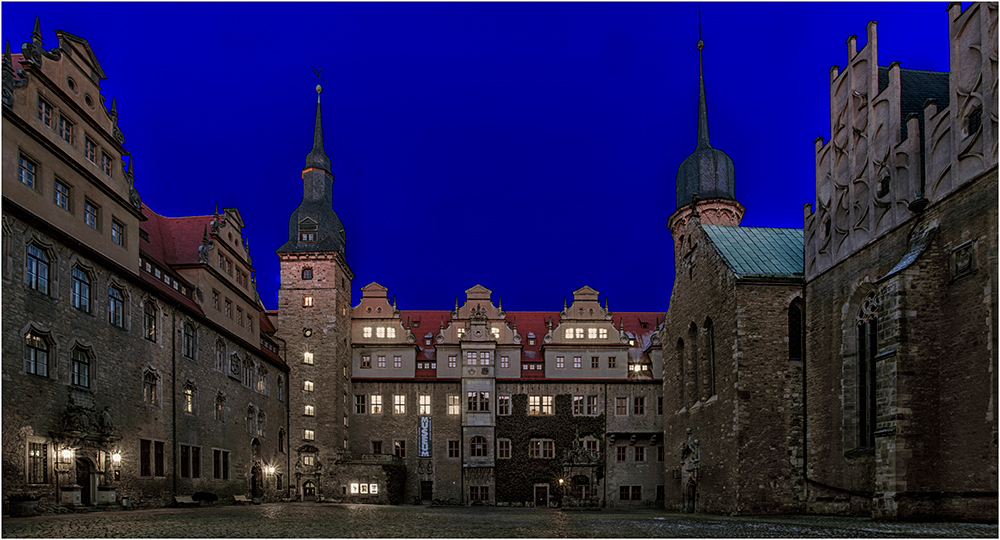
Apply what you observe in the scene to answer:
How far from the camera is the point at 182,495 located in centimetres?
2914

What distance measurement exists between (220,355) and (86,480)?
1157 cm

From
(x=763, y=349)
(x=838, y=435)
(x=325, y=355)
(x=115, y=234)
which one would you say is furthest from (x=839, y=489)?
(x=325, y=355)

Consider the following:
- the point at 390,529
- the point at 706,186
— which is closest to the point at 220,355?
the point at 390,529

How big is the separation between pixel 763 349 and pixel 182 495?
67.5 feet

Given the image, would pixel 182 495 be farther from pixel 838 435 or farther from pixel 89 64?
pixel 838 435

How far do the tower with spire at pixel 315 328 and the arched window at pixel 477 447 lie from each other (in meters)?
7.26

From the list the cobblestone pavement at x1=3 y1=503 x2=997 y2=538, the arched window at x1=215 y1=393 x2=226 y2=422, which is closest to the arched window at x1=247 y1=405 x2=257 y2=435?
the arched window at x1=215 y1=393 x2=226 y2=422

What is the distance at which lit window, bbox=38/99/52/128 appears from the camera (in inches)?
883

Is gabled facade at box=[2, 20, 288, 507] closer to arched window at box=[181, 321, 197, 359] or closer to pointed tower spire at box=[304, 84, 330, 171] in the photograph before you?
arched window at box=[181, 321, 197, 359]

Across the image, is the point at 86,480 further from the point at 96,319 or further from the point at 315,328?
the point at 315,328

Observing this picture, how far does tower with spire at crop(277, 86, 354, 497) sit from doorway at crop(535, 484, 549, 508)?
11385 mm

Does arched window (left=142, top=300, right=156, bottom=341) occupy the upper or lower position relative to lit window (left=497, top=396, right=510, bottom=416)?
upper

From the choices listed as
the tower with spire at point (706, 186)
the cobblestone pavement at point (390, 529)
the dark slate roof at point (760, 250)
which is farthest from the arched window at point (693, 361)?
the tower with spire at point (706, 186)

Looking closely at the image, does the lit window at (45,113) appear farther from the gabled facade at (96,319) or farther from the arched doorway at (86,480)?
the arched doorway at (86,480)
